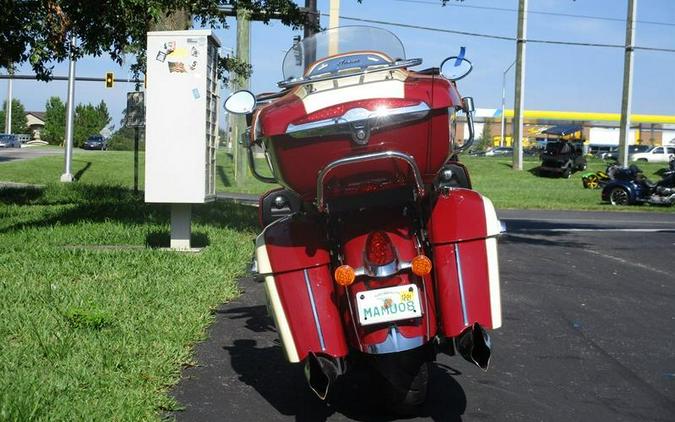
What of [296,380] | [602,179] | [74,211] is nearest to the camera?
[296,380]

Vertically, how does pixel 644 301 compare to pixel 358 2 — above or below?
Answer: below

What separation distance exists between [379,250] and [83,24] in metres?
9.34

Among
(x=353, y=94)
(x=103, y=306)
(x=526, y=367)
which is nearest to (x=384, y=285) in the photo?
(x=353, y=94)

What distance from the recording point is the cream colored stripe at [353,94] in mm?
3520

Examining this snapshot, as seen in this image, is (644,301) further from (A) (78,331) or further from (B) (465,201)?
(A) (78,331)

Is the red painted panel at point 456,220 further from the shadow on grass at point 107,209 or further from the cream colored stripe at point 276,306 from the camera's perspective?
the shadow on grass at point 107,209

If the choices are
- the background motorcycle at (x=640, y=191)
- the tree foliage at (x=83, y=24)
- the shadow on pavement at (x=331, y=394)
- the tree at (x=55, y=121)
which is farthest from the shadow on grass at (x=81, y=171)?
the tree at (x=55, y=121)

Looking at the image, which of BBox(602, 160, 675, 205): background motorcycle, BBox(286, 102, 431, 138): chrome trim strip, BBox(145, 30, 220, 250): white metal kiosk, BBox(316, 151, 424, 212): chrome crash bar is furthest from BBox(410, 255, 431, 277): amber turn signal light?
BBox(602, 160, 675, 205): background motorcycle

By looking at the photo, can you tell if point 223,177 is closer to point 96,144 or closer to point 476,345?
Result: point 476,345

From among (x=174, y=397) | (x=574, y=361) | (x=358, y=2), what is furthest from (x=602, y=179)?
(x=174, y=397)

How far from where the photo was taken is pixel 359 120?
3.47 m

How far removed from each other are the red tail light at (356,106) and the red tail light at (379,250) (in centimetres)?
62

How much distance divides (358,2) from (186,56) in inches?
191

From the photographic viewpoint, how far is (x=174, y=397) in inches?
173
